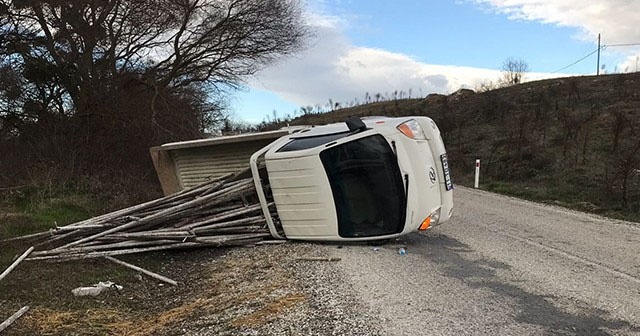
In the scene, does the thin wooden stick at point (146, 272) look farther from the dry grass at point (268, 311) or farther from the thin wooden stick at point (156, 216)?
the dry grass at point (268, 311)

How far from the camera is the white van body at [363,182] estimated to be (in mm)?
7434

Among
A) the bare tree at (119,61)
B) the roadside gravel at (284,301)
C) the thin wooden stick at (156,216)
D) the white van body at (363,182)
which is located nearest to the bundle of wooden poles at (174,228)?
the thin wooden stick at (156,216)

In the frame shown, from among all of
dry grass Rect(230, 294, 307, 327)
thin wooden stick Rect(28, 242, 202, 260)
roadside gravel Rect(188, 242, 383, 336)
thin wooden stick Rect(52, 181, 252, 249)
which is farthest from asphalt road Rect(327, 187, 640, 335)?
thin wooden stick Rect(28, 242, 202, 260)

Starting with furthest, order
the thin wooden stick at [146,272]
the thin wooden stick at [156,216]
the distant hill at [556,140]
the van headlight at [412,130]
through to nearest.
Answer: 1. the distant hill at [556,140]
2. the thin wooden stick at [156,216]
3. the van headlight at [412,130]
4. the thin wooden stick at [146,272]

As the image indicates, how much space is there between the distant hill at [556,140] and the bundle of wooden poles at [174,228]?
325 inches

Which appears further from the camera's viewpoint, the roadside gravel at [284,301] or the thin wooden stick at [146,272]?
the thin wooden stick at [146,272]

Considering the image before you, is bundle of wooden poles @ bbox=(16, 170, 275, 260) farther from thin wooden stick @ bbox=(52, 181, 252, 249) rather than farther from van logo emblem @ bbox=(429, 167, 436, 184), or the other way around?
van logo emblem @ bbox=(429, 167, 436, 184)

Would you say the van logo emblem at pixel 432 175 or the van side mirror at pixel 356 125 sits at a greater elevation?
the van side mirror at pixel 356 125

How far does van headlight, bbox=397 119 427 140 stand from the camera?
7.62m

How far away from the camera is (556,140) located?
20109mm

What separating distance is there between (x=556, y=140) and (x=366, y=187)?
15.1 metres

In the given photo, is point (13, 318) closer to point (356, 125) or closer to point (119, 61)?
point (356, 125)

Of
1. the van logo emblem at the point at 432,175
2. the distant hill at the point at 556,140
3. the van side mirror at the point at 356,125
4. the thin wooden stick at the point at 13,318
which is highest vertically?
the van side mirror at the point at 356,125

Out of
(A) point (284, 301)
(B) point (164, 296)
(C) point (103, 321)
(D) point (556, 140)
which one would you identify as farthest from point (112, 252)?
(D) point (556, 140)
